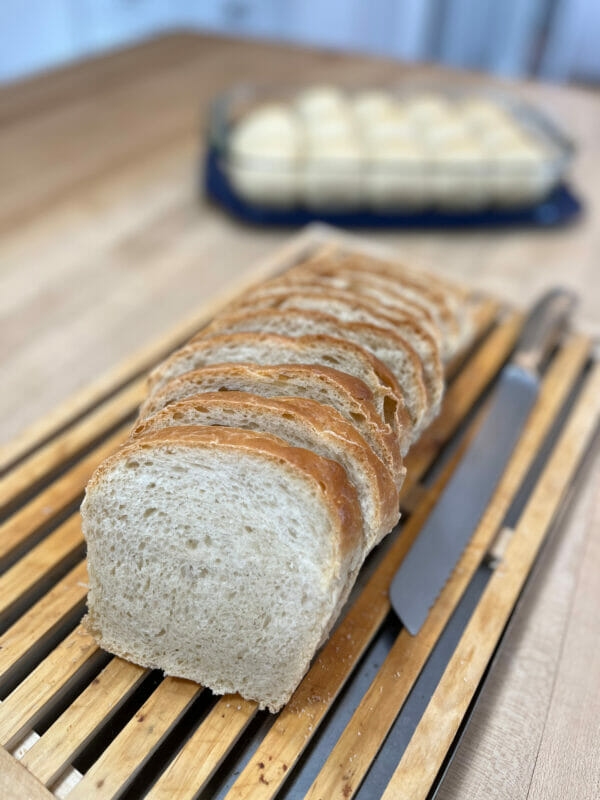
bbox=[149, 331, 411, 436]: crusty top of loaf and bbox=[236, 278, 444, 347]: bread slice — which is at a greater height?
bbox=[149, 331, 411, 436]: crusty top of loaf

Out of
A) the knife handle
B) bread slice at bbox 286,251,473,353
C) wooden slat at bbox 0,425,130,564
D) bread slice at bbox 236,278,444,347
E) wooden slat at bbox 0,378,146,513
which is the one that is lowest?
wooden slat at bbox 0,425,130,564

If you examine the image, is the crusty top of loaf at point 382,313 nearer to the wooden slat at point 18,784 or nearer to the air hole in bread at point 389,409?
the air hole in bread at point 389,409

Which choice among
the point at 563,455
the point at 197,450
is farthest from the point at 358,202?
the point at 197,450

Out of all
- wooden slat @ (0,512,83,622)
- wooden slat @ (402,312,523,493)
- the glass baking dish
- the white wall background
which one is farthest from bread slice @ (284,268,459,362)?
the white wall background

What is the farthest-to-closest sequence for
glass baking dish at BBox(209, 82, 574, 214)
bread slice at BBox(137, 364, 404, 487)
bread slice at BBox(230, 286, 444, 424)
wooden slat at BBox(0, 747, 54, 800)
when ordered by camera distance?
1. glass baking dish at BBox(209, 82, 574, 214)
2. bread slice at BBox(230, 286, 444, 424)
3. bread slice at BBox(137, 364, 404, 487)
4. wooden slat at BBox(0, 747, 54, 800)

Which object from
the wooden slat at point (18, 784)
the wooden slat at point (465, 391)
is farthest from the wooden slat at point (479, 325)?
the wooden slat at point (18, 784)

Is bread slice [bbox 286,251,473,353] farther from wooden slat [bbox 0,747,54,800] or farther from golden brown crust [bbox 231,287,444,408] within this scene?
wooden slat [bbox 0,747,54,800]
